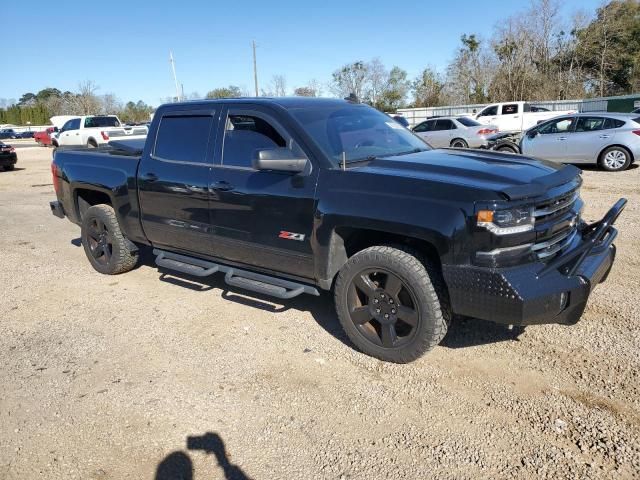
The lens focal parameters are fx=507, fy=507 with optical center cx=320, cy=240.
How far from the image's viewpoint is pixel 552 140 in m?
13.5

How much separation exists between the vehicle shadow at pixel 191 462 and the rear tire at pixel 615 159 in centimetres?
1311

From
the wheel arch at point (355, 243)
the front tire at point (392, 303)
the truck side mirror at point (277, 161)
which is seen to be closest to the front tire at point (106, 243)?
the truck side mirror at point (277, 161)

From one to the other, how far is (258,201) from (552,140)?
11809 mm

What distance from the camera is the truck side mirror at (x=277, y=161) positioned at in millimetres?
3678

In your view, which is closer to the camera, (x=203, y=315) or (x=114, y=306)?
(x=203, y=315)

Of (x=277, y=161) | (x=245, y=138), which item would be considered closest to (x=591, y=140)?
(x=245, y=138)

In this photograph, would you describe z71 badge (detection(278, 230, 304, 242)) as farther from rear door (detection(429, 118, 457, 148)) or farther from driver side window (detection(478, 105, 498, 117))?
driver side window (detection(478, 105, 498, 117))

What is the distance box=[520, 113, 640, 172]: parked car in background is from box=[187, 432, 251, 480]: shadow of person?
1310cm

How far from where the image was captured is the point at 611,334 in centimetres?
394

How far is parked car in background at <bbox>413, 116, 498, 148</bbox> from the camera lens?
17656 mm

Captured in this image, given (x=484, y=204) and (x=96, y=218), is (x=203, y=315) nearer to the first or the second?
(x=96, y=218)

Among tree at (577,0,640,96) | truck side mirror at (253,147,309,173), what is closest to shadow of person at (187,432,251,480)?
truck side mirror at (253,147,309,173)

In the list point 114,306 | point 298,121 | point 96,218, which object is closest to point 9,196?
point 96,218

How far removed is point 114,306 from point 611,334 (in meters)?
4.46
